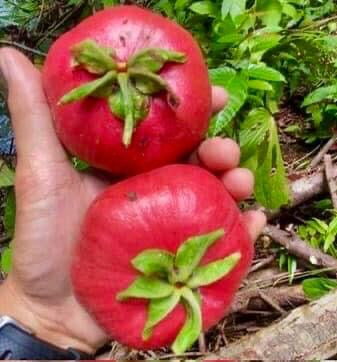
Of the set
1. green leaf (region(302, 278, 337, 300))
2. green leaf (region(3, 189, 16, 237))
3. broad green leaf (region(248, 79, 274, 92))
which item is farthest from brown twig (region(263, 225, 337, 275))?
green leaf (region(3, 189, 16, 237))

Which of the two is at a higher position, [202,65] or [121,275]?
[202,65]

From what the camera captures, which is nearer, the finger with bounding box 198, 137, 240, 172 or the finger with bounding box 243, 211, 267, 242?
the finger with bounding box 198, 137, 240, 172

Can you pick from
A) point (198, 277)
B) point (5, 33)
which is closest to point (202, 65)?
point (198, 277)

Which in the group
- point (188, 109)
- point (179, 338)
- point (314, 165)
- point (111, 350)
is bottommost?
point (111, 350)

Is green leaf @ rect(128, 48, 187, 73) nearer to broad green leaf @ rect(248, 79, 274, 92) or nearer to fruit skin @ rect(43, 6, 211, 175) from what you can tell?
fruit skin @ rect(43, 6, 211, 175)

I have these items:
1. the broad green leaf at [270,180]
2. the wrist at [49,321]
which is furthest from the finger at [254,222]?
the wrist at [49,321]

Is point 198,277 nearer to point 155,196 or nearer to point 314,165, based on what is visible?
point 155,196

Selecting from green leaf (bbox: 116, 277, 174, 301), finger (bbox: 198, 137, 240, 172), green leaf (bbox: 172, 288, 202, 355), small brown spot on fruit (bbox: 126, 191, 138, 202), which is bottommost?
green leaf (bbox: 172, 288, 202, 355)

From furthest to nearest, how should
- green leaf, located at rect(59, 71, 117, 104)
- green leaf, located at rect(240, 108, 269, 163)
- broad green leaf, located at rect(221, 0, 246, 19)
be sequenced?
broad green leaf, located at rect(221, 0, 246, 19), green leaf, located at rect(240, 108, 269, 163), green leaf, located at rect(59, 71, 117, 104)
